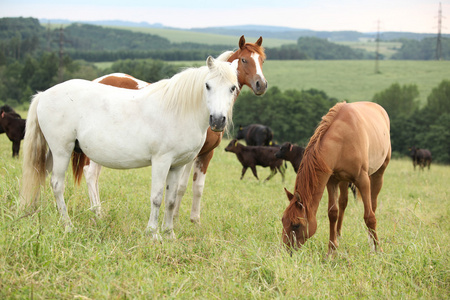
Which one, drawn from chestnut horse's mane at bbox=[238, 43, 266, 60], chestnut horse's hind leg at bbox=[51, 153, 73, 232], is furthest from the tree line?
chestnut horse's hind leg at bbox=[51, 153, 73, 232]

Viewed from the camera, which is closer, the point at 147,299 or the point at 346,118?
the point at 147,299

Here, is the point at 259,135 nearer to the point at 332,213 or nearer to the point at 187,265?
the point at 332,213

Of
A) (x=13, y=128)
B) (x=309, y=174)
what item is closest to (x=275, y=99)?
(x=13, y=128)

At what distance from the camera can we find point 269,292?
11.3 feet

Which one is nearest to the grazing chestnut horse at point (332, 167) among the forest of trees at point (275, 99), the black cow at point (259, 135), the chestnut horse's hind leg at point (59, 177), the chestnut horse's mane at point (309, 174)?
the chestnut horse's mane at point (309, 174)

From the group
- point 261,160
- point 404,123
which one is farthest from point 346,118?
point 404,123

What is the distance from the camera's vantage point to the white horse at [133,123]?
14.9ft

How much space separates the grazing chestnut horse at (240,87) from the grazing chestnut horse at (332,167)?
1.00 meters

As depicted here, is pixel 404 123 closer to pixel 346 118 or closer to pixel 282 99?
pixel 282 99

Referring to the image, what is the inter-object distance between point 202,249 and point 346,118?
7.06 feet

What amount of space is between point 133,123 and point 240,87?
1632mm

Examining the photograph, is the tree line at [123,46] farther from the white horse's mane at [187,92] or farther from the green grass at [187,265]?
the green grass at [187,265]

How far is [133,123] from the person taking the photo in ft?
15.0

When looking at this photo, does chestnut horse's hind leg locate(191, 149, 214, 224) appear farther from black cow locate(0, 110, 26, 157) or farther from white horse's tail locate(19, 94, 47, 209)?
black cow locate(0, 110, 26, 157)
